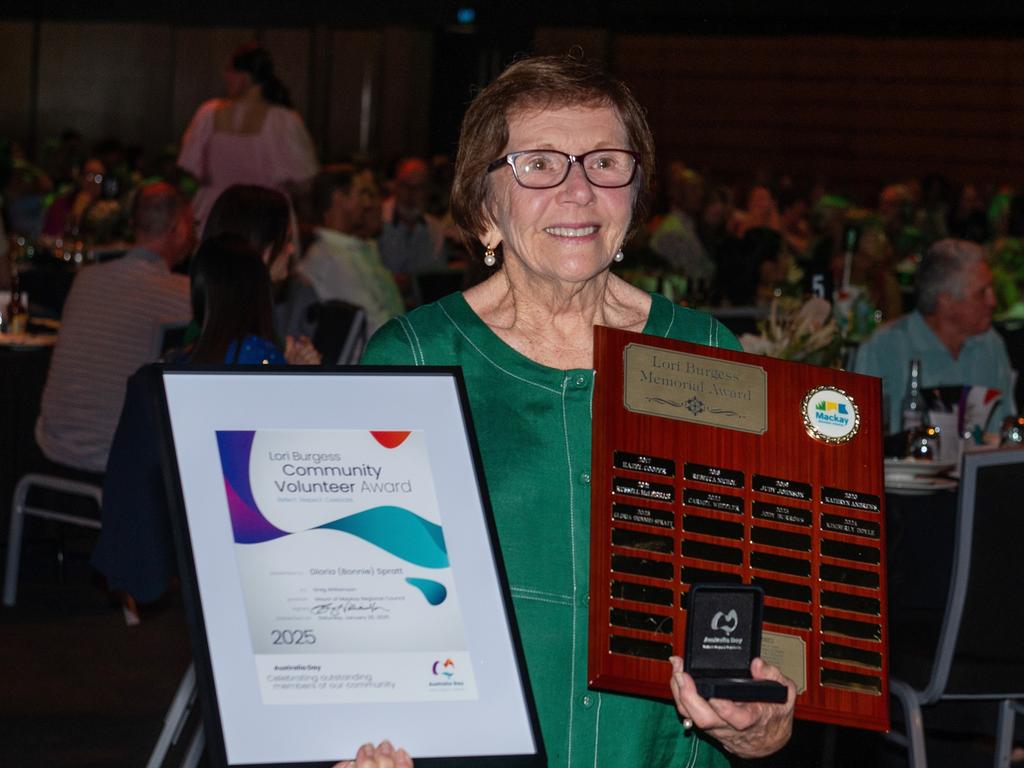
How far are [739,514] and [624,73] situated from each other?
786 inches

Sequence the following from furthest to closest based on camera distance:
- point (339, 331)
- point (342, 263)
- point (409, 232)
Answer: point (409, 232) < point (342, 263) < point (339, 331)

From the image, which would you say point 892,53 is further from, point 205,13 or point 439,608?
point 439,608

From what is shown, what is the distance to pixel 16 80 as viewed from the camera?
2184cm

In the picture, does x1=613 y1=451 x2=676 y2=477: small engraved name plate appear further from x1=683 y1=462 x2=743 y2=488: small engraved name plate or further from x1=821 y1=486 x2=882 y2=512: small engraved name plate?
x1=821 y1=486 x2=882 y2=512: small engraved name plate

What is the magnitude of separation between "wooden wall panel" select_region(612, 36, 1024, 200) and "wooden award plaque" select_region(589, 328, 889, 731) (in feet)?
62.4

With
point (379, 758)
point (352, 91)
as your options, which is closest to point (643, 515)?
point (379, 758)

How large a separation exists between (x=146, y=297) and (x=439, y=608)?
434 cm

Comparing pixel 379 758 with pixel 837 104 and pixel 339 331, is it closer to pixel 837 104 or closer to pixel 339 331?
pixel 339 331

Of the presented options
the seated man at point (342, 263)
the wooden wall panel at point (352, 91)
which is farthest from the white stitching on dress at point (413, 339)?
the wooden wall panel at point (352, 91)

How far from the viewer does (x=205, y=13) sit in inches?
857

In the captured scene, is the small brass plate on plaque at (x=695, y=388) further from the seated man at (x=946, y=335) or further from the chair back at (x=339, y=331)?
the chair back at (x=339, y=331)

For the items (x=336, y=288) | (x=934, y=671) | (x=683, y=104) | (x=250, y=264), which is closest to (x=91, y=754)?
(x=250, y=264)

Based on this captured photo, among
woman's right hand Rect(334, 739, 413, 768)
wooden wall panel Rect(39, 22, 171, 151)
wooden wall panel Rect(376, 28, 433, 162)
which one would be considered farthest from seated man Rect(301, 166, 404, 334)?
wooden wall panel Rect(39, 22, 171, 151)

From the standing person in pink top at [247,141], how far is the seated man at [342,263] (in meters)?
0.75
